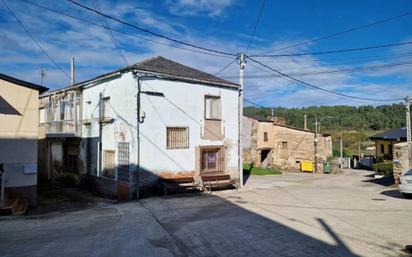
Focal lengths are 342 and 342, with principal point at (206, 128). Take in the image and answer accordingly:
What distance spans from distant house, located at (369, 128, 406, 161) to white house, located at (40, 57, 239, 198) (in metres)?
20.3

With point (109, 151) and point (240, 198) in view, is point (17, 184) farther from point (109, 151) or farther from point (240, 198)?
point (240, 198)

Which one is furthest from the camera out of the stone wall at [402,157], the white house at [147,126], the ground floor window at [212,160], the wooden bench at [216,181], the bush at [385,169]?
the bush at [385,169]

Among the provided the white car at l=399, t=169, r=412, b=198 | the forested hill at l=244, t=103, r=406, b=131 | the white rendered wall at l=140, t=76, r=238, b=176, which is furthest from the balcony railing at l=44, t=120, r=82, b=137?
the forested hill at l=244, t=103, r=406, b=131

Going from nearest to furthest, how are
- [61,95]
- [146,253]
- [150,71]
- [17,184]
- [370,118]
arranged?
[146,253], [17,184], [150,71], [61,95], [370,118]

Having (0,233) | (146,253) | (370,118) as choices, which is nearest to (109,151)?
(0,233)

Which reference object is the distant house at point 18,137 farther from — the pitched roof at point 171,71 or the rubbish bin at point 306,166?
the rubbish bin at point 306,166

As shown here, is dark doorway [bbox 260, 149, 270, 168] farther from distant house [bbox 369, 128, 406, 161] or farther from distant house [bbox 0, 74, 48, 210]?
distant house [bbox 0, 74, 48, 210]

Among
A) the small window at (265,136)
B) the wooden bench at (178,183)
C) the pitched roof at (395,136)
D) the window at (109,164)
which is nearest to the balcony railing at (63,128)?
the window at (109,164)

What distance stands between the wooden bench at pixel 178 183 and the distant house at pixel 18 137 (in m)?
5.38

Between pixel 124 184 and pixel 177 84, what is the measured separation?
5492mm

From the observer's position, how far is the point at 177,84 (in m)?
17.1

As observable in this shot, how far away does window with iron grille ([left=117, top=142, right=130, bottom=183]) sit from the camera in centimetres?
1576

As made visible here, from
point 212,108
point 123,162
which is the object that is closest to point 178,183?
point 123,162

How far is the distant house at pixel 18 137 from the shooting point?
41.5 ft
